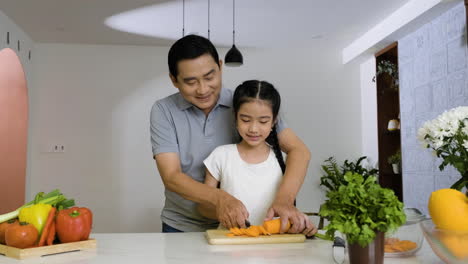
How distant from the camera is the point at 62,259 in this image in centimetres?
105

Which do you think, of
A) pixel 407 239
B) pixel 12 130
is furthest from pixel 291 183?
pixel 12 130

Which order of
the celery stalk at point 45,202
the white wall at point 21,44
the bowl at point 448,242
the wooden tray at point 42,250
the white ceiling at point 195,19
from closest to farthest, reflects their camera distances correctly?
the bowl at point 448,242 → the wooden tray at point 42,250 → the celery stalk at point 45,202 → the white ceiling at point 195,19 → the white wall at point 21,44

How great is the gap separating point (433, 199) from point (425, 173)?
378cm

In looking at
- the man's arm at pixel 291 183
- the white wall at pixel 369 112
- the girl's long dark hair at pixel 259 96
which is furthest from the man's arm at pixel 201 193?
the white wall at pixel 369 112

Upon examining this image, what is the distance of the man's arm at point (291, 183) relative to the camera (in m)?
1.27

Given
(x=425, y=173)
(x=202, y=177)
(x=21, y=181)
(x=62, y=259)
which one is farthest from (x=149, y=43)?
(x=62, y=259)

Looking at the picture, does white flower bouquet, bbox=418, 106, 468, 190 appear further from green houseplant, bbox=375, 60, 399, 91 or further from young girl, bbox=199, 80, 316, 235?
green houseplant, bbox=375, 60, 399, 91

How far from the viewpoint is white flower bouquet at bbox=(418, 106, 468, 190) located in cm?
92

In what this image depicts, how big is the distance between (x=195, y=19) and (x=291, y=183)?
3565 mm

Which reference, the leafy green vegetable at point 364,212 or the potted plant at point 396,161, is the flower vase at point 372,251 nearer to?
the leafy green vegetable at point 364,212

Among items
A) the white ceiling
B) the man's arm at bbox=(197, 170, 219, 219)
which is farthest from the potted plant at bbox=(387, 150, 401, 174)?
the man's arm at bbox=(197, 170, 219, 219)

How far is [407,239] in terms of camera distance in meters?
0.99

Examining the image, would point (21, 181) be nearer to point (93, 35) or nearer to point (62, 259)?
point (93, 35)

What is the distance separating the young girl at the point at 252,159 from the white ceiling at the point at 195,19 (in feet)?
9.03
